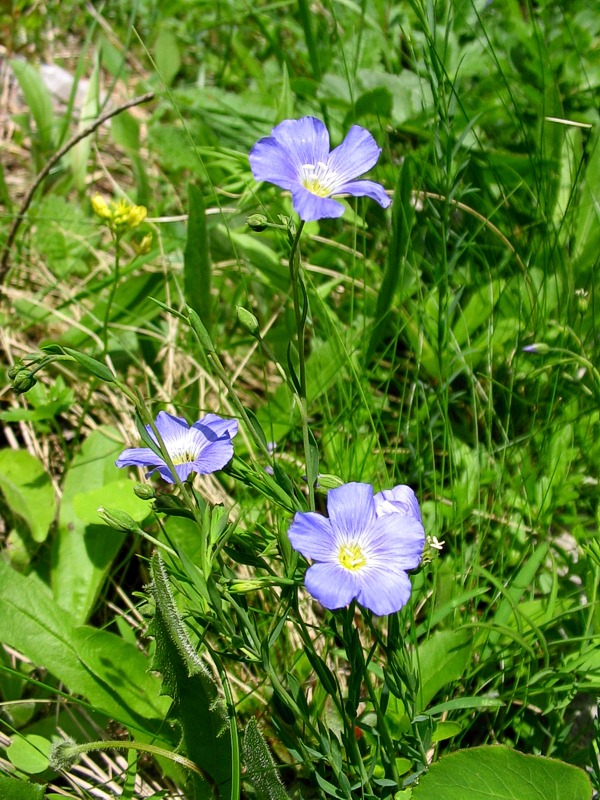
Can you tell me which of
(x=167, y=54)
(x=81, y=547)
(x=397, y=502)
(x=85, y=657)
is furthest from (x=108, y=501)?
(x=167, y=54)

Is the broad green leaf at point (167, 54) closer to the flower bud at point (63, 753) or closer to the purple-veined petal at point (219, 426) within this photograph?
the purple-veined petal at point (219, 426)

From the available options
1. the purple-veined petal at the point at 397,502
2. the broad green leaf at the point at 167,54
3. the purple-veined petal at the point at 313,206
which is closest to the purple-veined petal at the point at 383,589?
the purple-veined petal at the point at 397,502

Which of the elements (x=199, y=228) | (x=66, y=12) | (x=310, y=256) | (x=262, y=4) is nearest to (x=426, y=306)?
(x=310, y=256)

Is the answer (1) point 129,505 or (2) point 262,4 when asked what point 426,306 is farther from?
(2) point 262,4

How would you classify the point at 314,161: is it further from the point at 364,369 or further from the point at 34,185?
the point at 34,185

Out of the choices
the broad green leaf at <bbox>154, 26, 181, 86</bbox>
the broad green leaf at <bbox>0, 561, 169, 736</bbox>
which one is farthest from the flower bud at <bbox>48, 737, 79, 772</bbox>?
the broad green leaf at <bbox>154, 26, 181, 86</bbox>

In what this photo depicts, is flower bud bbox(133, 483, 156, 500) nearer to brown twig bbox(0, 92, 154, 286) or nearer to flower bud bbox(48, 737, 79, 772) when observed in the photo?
flower bud bbox(48, 737, 79, 772)
